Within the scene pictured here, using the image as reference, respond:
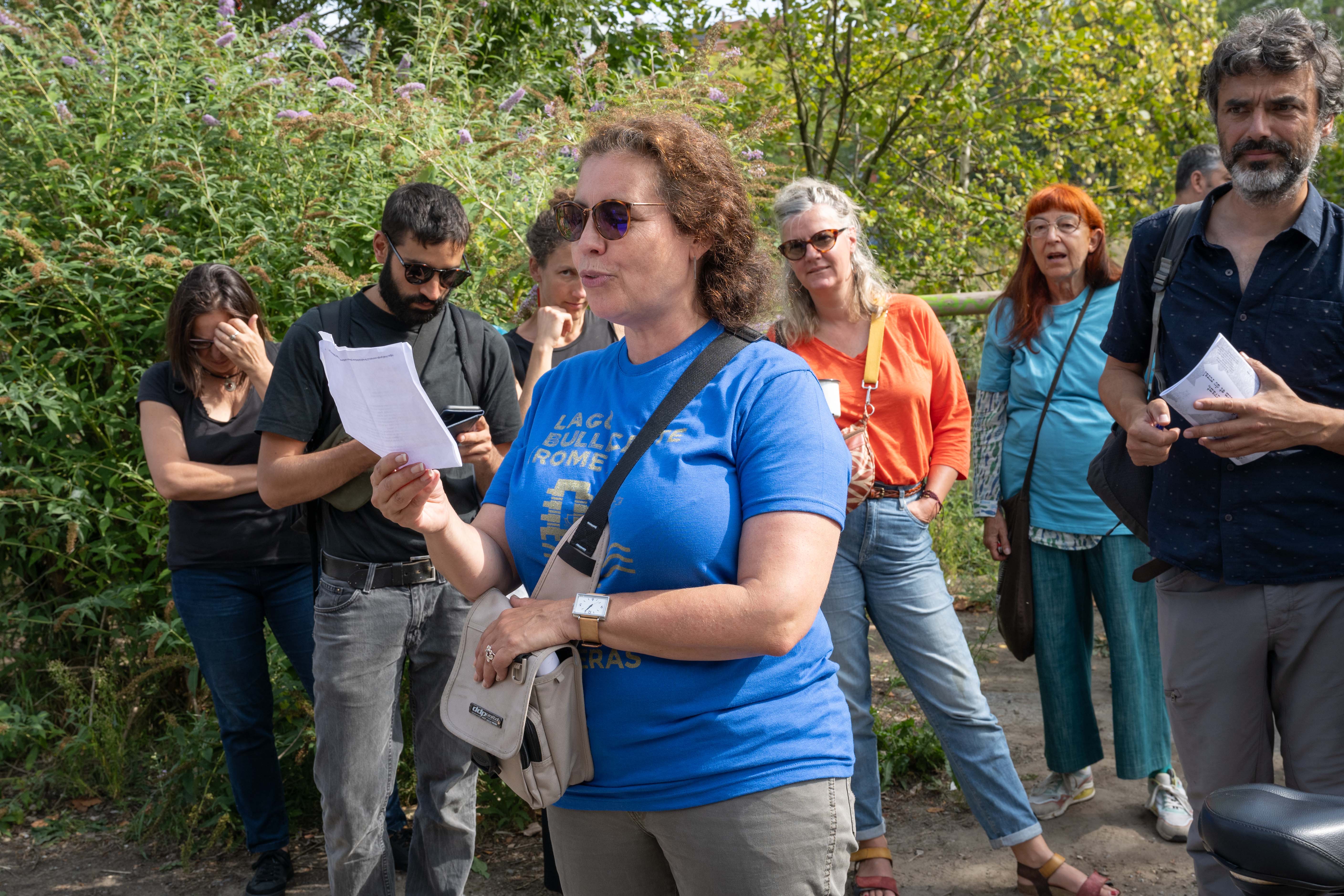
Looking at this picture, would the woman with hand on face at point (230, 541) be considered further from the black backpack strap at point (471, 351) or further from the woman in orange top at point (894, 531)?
the woman in orange top at point (894, 531)

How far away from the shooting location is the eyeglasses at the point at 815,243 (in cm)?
350

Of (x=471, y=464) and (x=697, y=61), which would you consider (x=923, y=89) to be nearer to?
(x=697, y=61)

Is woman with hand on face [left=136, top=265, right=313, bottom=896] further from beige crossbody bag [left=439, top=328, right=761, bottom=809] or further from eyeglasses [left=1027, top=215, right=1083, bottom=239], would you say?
eyeglasses [left=1027, top=215, right=1083, bottom=239]

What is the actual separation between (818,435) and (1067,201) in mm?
2680

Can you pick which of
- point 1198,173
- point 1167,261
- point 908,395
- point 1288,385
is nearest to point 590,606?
point 1288,385

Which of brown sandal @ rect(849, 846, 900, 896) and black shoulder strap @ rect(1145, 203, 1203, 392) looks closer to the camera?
black shoulder strap @ rect(1145, 203, 1203, 392)

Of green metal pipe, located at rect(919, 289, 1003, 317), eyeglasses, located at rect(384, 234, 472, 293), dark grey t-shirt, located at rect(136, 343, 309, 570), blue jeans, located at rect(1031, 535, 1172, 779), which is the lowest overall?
blue jeans, located at rect(1031, 535, 1172, 779)

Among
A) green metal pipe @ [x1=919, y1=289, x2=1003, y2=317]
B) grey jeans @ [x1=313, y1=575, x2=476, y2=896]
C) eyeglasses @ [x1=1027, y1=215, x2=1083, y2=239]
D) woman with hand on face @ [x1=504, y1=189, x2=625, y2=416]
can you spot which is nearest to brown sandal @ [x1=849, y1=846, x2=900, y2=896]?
grey jeans @ [x1=313, y1=575, x2=476, y2=896]

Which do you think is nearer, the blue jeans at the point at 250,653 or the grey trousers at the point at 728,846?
the grey trousers at the point at 728,846

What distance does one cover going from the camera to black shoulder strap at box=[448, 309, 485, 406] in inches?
128

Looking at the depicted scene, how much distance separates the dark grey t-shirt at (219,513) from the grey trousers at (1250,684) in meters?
2.85

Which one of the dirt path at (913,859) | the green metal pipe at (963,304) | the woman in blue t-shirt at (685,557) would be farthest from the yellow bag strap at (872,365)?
the green metal pipe at (963,304)

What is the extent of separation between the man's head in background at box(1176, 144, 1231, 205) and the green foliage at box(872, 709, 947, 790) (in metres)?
2.67

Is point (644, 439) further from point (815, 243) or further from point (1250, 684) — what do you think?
point (815, 243)
